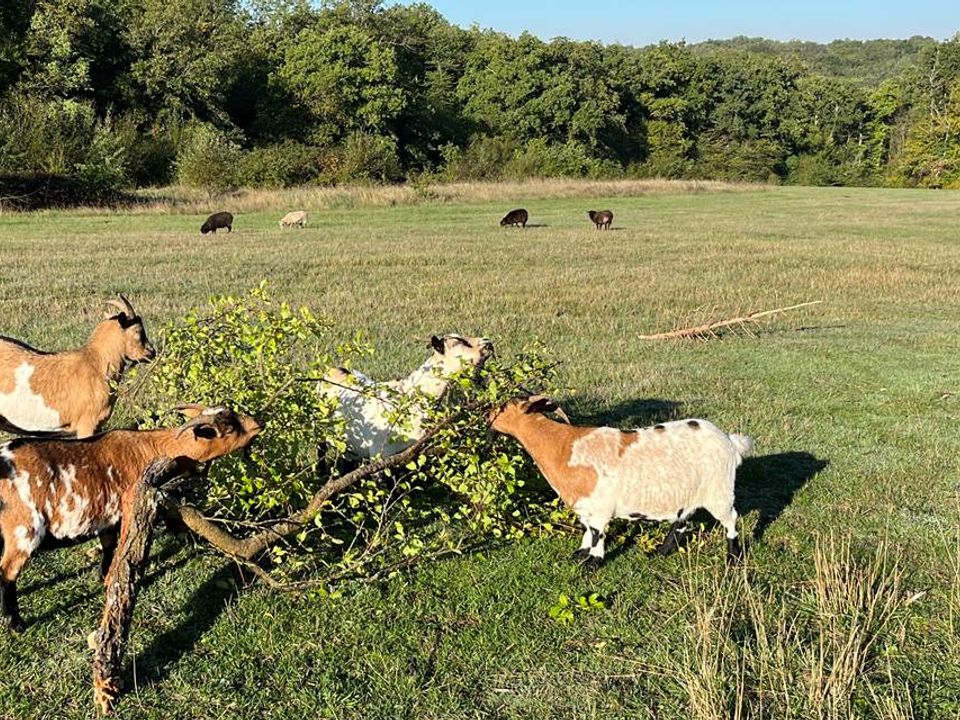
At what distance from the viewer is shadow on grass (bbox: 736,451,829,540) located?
609cm

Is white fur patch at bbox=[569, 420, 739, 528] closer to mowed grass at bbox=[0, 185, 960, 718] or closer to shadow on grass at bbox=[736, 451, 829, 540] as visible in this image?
mowed grass at bbox=[0, 185, 960, 718]

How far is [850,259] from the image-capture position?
71.5ft

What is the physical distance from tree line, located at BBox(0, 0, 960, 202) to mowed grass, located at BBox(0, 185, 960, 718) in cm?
2693

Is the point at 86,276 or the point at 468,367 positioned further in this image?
the point at 86,276

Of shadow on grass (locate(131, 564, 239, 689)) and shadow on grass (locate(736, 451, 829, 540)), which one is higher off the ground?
shadow on grass (locate(131, 564, 239, 689))

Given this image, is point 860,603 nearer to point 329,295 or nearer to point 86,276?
point 329,295

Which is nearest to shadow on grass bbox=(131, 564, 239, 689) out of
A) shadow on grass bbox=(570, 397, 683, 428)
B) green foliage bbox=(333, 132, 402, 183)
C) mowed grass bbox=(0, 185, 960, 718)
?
mowed grass bbox=(0, 185, 960, 718)

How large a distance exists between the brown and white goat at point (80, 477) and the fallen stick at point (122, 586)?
43cm

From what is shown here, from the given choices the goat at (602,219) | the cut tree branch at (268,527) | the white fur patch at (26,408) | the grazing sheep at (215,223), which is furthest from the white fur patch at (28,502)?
the goat at (602,219)

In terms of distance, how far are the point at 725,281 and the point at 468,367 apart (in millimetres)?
14174

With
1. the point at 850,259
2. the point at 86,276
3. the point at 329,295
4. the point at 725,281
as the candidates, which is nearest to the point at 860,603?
the point at 329,295

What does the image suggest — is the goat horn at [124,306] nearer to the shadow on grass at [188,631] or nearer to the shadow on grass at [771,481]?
the shadow on grass at [188,631]

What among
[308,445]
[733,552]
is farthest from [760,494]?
[308,445]

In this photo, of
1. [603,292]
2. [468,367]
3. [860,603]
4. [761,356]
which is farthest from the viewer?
[603,292]
